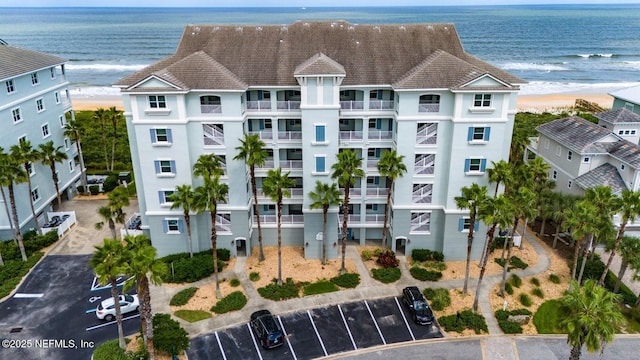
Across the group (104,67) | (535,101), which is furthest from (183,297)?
(104,67)

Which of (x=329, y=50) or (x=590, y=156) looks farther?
(x=590, y=156)

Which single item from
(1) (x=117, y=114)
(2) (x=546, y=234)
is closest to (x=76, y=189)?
(1) (x=117, y=114)

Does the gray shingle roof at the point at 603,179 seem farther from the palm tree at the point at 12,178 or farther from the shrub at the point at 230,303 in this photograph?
the palm tree at the point at 12,178

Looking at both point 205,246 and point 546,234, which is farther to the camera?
point 546,234

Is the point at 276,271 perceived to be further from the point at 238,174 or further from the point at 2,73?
the point at 2,73

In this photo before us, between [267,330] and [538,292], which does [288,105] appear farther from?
[538,292]

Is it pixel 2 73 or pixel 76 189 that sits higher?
pixel 2 73

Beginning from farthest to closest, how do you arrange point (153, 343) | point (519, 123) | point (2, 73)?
point (519, 123)
point (2, 73)
point (153, 343)
